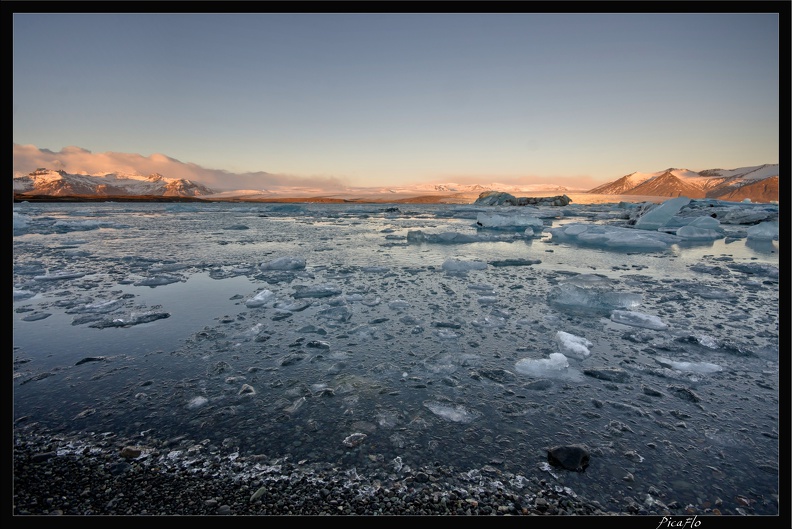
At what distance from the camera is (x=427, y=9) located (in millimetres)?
1987

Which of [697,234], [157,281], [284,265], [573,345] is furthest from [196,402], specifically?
[697,234]

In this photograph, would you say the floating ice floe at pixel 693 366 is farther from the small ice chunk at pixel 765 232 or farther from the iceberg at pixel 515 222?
the small ice chunk at pixel 765 232

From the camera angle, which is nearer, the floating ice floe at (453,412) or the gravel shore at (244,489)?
the gravel shore at (244,489)

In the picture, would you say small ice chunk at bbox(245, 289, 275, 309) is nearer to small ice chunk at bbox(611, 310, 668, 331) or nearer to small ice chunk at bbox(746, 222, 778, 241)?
small ice chunk at bbox(611, 310, 668, 331)

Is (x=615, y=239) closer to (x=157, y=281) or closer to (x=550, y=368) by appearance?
(x=550, y=368)

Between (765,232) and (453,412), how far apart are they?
61.7ft

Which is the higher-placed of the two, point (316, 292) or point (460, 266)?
point (460, 266)

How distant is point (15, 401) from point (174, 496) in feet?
6.16

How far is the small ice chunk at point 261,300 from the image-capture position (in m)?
4.70

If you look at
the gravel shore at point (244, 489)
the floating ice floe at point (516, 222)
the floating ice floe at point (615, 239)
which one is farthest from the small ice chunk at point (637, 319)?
the floating ice floe at point (516, 222)

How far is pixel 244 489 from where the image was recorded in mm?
1657
